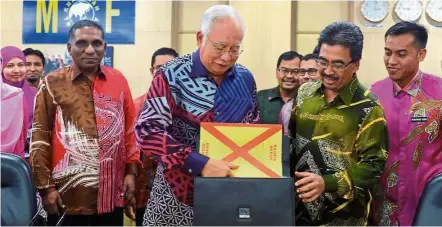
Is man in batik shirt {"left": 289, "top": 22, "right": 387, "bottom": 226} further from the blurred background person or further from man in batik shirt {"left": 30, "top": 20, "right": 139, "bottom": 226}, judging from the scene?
the blurred background person

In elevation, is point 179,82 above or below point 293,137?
above

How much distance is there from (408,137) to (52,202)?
1467mm

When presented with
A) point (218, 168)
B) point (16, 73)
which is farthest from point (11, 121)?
point (218, 168)

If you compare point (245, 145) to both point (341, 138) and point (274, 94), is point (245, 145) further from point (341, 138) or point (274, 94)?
point (274, 94)

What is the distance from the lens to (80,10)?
5727mm

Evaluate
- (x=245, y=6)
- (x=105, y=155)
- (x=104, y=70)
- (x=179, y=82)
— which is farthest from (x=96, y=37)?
(x=245, y=6)

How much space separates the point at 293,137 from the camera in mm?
2055

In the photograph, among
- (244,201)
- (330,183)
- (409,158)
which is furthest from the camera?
(409,158)

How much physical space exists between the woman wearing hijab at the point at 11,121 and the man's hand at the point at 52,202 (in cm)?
35

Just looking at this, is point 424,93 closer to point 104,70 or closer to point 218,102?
point 218,102

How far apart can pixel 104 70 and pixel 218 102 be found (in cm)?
93

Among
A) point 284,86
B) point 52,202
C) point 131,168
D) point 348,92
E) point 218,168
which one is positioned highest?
point 284,86

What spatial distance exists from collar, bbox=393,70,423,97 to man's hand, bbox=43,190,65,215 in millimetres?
1469

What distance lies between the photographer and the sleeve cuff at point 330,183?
182cm
